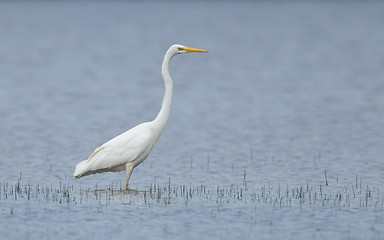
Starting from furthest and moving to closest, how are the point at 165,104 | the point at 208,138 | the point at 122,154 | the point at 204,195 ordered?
1. the point at 208,138
2. the point at 165,104
3. the point at 122,154
4. the point at 204,195

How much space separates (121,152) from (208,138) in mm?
6590

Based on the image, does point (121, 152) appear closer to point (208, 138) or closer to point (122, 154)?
point (122, 154)

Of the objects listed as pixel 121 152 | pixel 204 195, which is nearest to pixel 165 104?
pixel 121 152

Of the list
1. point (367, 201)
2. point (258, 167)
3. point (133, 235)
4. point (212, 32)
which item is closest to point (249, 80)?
point (258, 167)

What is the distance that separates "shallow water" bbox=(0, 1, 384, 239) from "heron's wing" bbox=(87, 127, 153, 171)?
557mm

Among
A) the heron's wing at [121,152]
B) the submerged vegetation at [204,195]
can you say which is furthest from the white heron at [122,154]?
the submerged vegetation at [204,195]

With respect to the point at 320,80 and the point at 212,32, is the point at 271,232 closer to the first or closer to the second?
the point at 320,80

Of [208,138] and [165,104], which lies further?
[208,138]

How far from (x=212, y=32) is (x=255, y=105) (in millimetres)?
44286

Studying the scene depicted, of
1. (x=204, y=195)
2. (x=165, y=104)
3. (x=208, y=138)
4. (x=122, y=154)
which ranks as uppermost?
(x=165, y=104)

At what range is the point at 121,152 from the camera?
14.0m

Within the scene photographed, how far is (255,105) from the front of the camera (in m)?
26.5

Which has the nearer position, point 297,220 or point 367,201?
point 297,220

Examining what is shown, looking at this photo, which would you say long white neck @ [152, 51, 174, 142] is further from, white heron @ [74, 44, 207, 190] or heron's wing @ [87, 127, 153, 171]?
heron's wing @ [87, 127, 153, 171]
